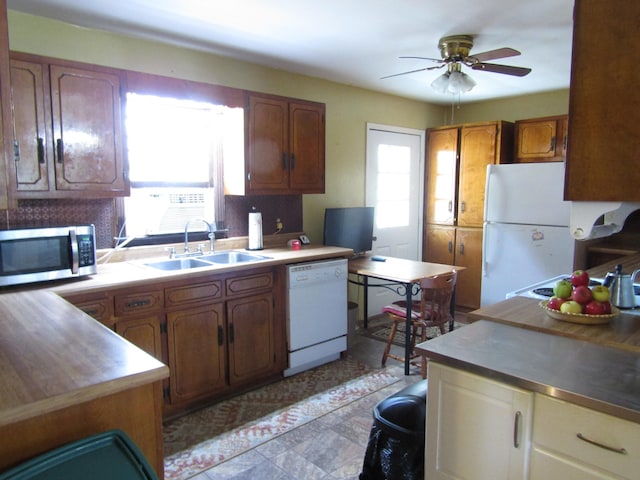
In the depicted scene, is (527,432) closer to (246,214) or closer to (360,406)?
(360,406)

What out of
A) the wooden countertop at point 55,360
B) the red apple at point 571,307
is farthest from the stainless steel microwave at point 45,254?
the red apple at point 571,307

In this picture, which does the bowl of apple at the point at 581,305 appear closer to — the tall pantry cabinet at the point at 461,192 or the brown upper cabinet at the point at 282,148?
the brown upper cabinet at the point at 282,148

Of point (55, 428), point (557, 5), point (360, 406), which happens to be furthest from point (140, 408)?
point (557, 5)

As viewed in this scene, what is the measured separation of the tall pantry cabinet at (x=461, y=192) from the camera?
4.81 meters

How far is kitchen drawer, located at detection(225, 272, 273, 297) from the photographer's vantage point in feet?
9.77

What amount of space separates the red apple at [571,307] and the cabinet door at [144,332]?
83.2 inches

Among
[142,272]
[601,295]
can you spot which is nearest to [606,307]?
[601,295]

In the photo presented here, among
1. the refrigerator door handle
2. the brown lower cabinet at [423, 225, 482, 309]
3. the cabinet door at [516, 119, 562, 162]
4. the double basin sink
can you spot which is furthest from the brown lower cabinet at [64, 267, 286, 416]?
the cabinet door at [516, 119, 562, 162]

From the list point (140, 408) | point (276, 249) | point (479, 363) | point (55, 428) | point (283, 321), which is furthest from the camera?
point (276, 249)

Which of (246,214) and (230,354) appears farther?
(246,214)

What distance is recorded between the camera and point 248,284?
3070mm

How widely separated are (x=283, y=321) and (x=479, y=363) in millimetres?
1947

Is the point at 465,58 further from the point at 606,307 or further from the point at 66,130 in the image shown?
the point at 66,130

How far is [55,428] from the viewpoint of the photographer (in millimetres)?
1134
